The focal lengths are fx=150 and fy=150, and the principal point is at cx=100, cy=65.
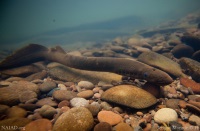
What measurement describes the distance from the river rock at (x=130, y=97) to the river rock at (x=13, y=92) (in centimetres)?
255

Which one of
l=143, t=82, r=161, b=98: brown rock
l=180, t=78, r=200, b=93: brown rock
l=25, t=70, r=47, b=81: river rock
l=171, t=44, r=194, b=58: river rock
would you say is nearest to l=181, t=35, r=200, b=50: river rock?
l=171, t=44, r=194, b=58: river rock

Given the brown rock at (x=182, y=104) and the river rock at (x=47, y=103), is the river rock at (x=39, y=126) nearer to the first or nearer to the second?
the river rock at (x=47, y=103)

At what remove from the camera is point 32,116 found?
3754mm

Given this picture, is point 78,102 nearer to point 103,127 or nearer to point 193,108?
point 103,127

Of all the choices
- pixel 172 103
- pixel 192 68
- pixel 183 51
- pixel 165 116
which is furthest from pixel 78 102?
pixel 183 51

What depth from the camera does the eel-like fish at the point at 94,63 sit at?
4805 mm

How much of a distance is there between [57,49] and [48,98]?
Answer: 4050mm

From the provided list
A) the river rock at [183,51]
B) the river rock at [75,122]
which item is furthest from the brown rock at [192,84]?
the river rock at [75,122]

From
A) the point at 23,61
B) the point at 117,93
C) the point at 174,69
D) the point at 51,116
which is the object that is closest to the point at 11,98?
the point at 51,116

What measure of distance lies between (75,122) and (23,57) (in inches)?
247

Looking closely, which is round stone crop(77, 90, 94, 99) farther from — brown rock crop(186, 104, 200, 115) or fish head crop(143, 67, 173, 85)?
brown rock crop(186, 104, 200, 115)

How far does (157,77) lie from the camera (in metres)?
4.66

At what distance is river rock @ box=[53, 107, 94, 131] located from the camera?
3148 mm

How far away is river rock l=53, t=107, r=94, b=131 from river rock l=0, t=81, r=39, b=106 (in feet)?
6.55
